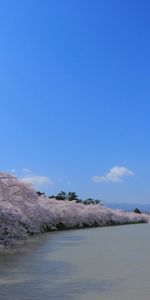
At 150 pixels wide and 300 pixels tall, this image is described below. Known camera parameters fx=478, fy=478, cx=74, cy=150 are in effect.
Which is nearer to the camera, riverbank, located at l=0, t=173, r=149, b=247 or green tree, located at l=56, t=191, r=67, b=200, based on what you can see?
riverbank, located at l=0, t=173, r=149, b=247

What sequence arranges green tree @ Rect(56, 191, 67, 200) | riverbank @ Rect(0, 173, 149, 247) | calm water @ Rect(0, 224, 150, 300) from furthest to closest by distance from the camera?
1. green tree @ Rect(56, 191, 67, 200)
2. riverbank @ Rect(0, 173, 149, 247)
3. calm water @ Rect(0, 224, 150, 300)

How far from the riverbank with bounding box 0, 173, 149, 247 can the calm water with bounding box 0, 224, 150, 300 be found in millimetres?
941

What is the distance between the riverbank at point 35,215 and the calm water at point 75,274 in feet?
3.09

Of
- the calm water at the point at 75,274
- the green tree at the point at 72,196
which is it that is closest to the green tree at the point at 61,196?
the green tree at the point at 72,196

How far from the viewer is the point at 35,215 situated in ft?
90.6

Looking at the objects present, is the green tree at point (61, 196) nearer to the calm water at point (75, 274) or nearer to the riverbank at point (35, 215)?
the riverbank at point (35, 215)

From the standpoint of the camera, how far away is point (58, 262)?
1499cm

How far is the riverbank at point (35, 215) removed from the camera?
1806 centimetres

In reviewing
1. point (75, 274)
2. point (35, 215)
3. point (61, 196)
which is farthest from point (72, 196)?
point (75, 274)

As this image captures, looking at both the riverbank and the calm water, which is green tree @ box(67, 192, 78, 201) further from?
the calm water

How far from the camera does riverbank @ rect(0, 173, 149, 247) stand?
18.1 m

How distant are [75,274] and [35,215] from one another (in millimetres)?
15300

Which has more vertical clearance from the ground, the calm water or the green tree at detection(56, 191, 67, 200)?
the green tree at detection(56, 191, 67, 200)

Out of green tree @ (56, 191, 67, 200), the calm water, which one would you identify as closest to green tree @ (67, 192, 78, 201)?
green tree @ (56, 191, 67, 200)
